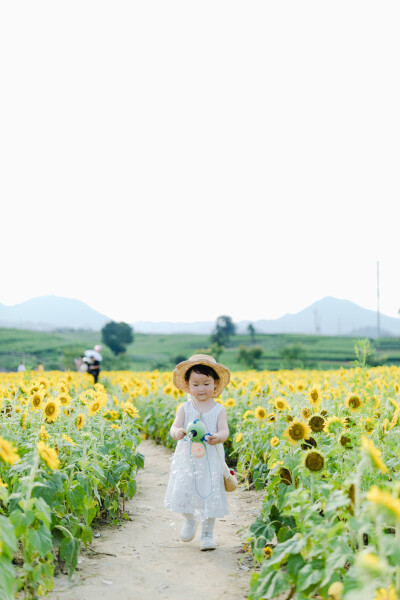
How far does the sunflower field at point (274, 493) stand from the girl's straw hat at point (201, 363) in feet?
2.15

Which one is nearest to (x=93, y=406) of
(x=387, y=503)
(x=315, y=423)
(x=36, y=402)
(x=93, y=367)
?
(x=36, y=402)

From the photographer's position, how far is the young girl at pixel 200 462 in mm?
4375

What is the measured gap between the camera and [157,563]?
13.5 ft

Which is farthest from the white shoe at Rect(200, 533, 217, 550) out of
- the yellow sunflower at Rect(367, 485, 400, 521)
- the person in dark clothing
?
the person in dark clothing

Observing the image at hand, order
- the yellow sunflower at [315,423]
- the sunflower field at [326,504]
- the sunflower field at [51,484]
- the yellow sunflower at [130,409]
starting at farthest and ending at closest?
the yellow sunflower at [130,409]
the yellow sunflower at [315,423]
the sunflower field at [51,484]
the sunflower field at [326,504]

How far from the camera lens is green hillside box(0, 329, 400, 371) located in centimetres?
4109

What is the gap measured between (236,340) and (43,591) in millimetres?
69745

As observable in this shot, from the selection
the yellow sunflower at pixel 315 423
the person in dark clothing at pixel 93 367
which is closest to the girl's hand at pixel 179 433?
the yellow sunflower at pixel 315 423

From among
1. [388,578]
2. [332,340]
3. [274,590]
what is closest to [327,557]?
[274,590]

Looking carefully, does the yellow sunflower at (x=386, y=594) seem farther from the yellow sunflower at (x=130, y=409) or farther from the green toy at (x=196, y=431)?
the yellow sunflower at (x=130, y=409)

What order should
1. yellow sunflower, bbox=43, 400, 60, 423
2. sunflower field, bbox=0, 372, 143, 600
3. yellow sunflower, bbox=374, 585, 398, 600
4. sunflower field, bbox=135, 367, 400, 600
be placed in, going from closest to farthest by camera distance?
yellow sunflower, bbox=374, 585, 398, 600, sunflower field, bbox=135, 367, 400, 600, sunflower field, bbox=0, 372, 143, 600, yellow sunflower, bbox=43, 400, 60, 423

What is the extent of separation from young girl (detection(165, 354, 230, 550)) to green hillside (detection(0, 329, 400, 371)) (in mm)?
26828

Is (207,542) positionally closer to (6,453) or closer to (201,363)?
(201,363)

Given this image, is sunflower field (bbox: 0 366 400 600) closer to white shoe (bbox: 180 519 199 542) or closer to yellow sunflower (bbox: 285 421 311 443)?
yellow sunflower (bbox: 285 421 311 443)
